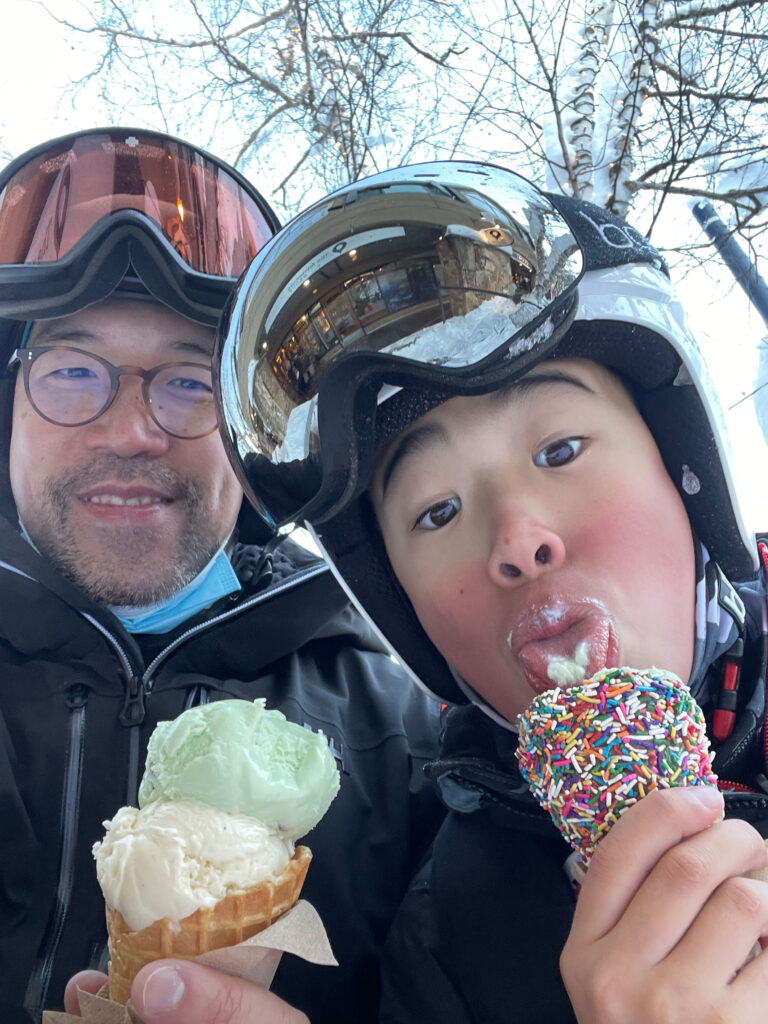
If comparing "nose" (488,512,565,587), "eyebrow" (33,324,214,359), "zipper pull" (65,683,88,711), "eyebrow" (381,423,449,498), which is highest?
"eyebrow" (33,324,214,359)

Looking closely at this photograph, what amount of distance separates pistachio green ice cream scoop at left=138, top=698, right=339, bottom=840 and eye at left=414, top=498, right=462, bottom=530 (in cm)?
45

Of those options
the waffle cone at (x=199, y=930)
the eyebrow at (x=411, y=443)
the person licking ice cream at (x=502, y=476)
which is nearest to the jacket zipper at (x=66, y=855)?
the waffle cone at (x=199, y=930)

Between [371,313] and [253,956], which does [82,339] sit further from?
[253,956]

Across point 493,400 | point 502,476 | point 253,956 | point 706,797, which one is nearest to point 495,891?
point 253,956

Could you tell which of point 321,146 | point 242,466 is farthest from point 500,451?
point 321,146

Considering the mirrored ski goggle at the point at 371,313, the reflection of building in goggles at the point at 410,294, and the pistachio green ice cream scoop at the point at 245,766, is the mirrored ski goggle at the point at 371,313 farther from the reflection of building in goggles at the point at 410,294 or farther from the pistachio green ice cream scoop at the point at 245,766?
the pistachio green ice cream scoop at the point at 245,766

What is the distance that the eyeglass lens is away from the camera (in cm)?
198

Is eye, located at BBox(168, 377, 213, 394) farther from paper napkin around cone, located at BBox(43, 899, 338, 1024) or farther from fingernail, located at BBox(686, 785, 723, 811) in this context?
fingernail, located at BBox(686, 785, 723, 811)

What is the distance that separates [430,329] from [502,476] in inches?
12.3

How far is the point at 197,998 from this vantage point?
3.31 ft

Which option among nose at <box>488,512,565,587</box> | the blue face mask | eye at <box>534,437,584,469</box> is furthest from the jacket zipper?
eye at <box>534,437,584,469</box>

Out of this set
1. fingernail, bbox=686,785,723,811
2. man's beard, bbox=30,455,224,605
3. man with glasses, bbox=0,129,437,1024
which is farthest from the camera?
man's beard, bbox=30,455,224,605

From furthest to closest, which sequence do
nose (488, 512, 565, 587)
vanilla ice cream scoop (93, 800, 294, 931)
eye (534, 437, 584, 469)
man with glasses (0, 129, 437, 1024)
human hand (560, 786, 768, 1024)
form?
man with glasses (0, 129, 437, 1024)
eye (534, 437, 584, 469)
nose (488, 512, 565, 587)
vanilla ice cream scoop (93, 800, 294, 931)
human hand (560, 786, 768, 1024)

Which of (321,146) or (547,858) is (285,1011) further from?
(321,146)
